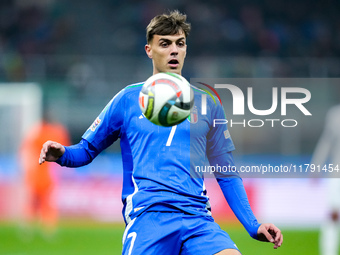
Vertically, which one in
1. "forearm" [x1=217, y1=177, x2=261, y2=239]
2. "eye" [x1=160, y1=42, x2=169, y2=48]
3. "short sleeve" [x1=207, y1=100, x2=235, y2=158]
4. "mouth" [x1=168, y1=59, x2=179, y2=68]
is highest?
"eye" [x1=160, y1=42, x2=169, y2=48]

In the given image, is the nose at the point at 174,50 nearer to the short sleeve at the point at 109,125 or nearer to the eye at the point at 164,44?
the eye at the point at 164,44

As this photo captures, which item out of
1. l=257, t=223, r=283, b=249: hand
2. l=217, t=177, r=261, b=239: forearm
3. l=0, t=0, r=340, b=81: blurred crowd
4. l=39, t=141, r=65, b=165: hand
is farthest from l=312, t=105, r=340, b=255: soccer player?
l=0, t=0, r=340, b=81: blurred crowd

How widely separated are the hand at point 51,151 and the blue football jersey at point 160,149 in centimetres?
26

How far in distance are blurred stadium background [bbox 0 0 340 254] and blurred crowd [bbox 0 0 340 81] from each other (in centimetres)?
3

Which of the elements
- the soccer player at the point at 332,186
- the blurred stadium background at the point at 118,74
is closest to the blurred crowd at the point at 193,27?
the blurred stadium background at the point at 118,74

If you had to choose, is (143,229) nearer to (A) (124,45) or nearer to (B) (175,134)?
(B) (175,134)

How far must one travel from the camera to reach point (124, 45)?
16516 mm

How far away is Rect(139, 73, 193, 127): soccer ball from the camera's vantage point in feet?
11.5

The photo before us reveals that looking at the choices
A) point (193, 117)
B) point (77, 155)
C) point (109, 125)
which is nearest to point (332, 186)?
point (193, 117)

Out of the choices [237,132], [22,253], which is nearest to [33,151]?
[22,253]

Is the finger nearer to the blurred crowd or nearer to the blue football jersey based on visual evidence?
the blue football jersey

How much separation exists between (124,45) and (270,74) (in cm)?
470

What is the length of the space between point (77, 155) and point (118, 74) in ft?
31.2

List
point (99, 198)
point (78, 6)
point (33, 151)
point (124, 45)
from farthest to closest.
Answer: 1. point (78, 6)
2. point (124, 45)
3. point (99, 198)
4. point (33, 151)
